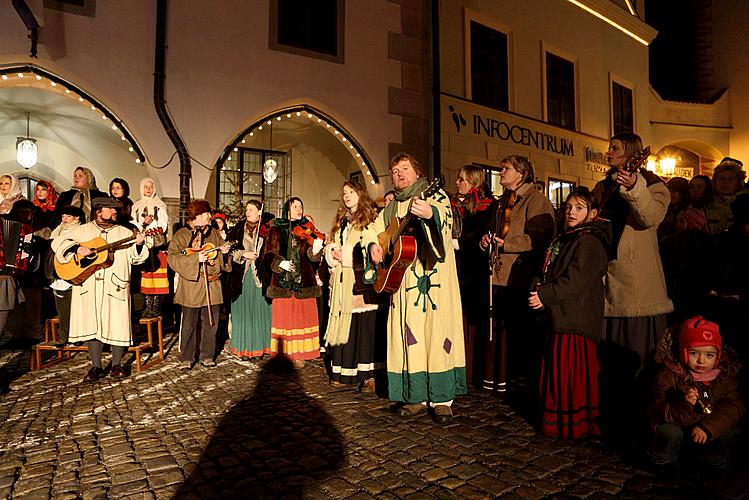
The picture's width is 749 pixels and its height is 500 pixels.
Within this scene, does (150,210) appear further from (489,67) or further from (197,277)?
(489,67)

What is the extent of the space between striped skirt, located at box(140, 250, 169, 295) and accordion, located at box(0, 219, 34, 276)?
8.51 feet

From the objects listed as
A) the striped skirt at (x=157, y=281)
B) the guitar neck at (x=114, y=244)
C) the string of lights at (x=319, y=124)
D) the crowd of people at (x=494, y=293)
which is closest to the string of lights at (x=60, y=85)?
the string of lights at (x=319, y=124)

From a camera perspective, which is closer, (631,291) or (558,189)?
(631,291)

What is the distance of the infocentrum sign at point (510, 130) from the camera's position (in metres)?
12.5

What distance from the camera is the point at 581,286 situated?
3.71 meters

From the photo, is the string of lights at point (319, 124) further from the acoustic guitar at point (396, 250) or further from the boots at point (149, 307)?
the acoustic guitar at point (396, 250)

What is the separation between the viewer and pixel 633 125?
17.7m

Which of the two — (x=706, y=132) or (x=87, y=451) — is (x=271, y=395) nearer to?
(x=87, y=451)

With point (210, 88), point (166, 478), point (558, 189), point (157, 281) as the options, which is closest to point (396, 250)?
point (166, 478)

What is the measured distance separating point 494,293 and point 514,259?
408mm

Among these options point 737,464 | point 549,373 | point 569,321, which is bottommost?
point 737,464

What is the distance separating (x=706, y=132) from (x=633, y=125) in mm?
3532

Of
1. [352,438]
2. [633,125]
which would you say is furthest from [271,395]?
[633,125]

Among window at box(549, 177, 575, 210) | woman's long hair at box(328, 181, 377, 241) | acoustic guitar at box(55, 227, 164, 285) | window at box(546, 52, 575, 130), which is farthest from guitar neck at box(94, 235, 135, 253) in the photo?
window at box(546, 52, 575, 130)
